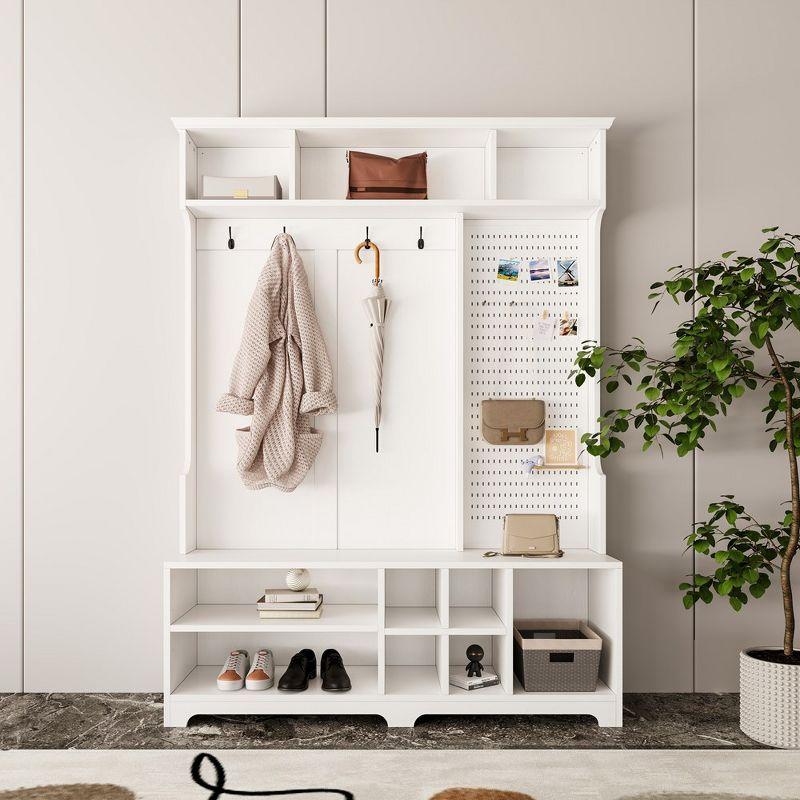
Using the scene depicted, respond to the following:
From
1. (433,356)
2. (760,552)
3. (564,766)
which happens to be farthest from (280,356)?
(760,552)

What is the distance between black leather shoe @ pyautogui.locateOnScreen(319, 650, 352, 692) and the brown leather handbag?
1662 mm

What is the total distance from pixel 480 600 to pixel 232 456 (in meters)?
1.10

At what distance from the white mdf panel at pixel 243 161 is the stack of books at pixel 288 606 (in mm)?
1521

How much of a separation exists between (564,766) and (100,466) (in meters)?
1.93

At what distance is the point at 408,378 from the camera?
2723mm

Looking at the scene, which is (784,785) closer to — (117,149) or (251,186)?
(251,186)

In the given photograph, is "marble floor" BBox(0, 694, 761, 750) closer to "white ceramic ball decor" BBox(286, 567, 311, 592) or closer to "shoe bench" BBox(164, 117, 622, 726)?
"shoe bench" BBox(164, 117, 622, 726)

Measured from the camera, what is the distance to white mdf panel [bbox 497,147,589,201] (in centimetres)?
274

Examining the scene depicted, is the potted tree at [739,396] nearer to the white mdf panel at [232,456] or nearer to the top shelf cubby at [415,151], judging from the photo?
the top shelf cubby at [415,151]

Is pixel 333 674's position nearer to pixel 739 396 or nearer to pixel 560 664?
pixel 560 664

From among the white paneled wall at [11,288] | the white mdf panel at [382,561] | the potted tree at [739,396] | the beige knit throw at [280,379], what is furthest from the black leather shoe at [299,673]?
the potted tree at [739,396]

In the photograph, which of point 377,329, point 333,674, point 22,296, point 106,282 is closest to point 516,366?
point 377,329

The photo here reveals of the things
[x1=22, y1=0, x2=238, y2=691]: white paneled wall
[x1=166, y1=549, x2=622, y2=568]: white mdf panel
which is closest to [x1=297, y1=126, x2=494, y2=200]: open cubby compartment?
[x1=22, y1=0, x2=238, y2=691]: white paneled wall

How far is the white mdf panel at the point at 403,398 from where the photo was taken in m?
2.70
